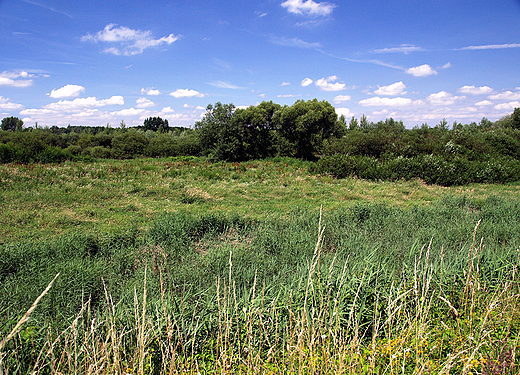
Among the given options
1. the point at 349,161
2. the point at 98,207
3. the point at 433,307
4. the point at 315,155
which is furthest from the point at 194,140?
the point at 433,307

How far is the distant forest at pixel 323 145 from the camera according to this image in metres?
14.2

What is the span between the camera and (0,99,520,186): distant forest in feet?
46.7

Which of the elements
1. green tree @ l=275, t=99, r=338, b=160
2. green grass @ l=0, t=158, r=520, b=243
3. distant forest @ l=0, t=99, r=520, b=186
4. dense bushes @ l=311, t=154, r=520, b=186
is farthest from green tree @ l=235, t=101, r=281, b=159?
dense bushes @ l=311, t=154, r=520, b=186

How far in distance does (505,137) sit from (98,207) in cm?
2395

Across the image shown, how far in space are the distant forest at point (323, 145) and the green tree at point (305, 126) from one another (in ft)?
0.26

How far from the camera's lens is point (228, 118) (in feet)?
81.4

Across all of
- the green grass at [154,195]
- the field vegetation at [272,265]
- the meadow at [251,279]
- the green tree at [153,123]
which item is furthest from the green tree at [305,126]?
the green tree at [153,123]

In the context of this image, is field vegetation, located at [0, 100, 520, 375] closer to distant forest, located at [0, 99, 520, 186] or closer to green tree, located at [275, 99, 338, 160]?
distant forest, located at [0, 99, 520, 186]

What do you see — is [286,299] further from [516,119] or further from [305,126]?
[516,119]

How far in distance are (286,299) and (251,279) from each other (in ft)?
3.08

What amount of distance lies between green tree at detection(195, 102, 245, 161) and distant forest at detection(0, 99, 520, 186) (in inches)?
3.1

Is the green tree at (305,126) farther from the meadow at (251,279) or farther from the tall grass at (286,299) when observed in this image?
the tall grass at (286,299)

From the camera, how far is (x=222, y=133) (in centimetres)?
2381

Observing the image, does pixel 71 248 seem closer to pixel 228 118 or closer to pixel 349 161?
pixel 349 161
